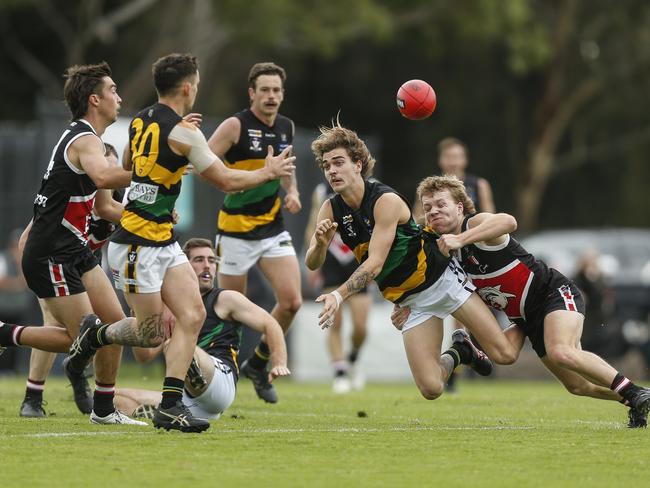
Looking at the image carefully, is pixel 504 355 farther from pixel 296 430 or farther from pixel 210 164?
pixel 210 164

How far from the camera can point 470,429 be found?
9070 mm

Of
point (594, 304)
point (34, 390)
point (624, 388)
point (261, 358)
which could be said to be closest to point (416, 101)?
point (261, 358)

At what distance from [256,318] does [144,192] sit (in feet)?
4.62

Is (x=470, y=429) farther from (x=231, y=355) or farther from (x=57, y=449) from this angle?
(x=57, y=449)

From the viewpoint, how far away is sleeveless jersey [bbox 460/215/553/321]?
921 cm

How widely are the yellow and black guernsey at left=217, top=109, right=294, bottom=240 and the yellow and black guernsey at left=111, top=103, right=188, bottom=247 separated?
9.18ft

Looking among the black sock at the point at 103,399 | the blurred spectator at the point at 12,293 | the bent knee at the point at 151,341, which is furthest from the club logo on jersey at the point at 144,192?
the blurred spectator at the point at 12,293

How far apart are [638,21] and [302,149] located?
16407mm

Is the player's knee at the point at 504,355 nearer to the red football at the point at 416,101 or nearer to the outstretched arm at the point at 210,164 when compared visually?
the red football at the point at 416,101

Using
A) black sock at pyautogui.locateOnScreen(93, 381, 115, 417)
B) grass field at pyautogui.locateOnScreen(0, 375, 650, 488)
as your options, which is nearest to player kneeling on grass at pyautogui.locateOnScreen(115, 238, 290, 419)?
grass field at pyautogui.locateOnScreen(0, 375, 650, 488)

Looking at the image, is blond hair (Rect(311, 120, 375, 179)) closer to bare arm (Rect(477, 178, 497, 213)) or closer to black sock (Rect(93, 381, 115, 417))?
black sock (Rect(93, 381, 115, 417))

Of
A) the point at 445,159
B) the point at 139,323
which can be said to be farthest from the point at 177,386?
the point at 445,159

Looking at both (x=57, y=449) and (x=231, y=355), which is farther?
(x=231, y=355)

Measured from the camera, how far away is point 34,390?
9789mm
